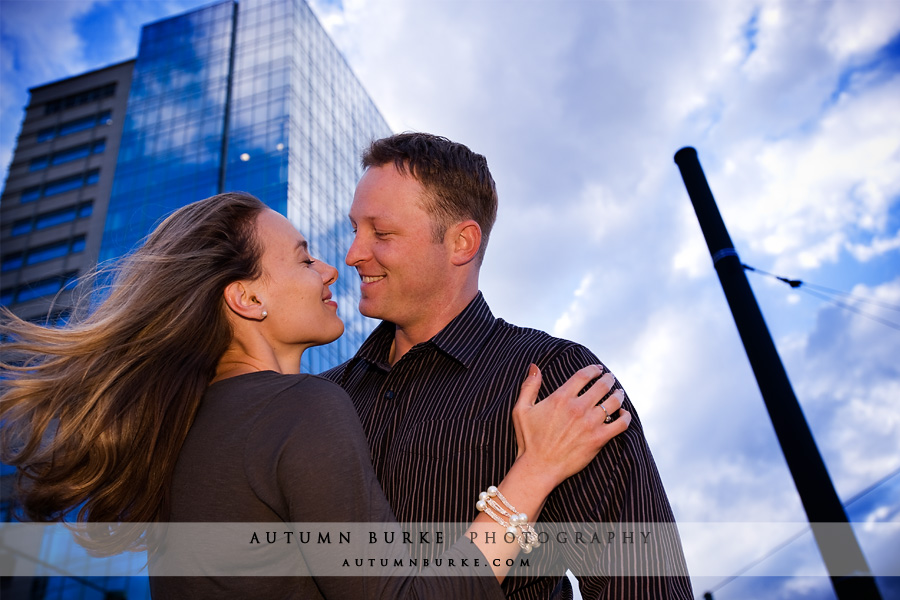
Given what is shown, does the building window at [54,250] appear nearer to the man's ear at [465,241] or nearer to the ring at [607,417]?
the man's ear at [465,241]

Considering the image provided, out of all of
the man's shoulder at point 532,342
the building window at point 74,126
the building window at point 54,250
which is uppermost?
the building window at point 74,126

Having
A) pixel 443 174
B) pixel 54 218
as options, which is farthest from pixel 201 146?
pixel 443 174

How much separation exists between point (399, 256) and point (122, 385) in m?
1.87

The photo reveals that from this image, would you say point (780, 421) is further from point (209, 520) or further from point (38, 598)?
point (38, 598)

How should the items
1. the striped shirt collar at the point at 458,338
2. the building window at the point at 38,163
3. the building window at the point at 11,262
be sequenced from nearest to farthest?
the striped shirt collar at the point at 458,338, the building window at the point at 11,262, the building window at the point at 38,163

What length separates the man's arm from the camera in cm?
238

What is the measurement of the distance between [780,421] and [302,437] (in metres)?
2.70

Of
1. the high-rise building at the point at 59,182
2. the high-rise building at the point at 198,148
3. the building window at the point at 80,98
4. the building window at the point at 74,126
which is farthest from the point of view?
the building window at the point at 80,98

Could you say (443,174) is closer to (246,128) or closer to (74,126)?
(246,128)

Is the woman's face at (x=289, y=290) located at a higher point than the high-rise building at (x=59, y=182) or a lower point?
lower

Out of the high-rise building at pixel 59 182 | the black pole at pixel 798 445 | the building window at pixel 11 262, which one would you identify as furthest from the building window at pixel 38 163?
the black pole at pixel 798 445

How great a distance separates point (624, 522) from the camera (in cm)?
244

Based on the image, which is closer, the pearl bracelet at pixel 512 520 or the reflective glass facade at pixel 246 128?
the pearl bracelet at pixel 512 520

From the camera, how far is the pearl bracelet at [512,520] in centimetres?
230
